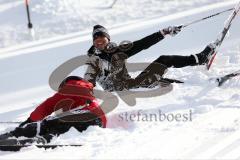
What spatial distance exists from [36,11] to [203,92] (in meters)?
8.76

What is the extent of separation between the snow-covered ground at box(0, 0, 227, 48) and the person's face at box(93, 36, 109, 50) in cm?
604

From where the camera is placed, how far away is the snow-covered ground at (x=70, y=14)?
1357 cm

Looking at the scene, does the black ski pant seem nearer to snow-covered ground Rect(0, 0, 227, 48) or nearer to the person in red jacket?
the person in red jacket

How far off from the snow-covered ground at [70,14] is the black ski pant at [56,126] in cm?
770

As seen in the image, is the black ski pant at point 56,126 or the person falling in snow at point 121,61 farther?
the person falling in snow at point 121,61

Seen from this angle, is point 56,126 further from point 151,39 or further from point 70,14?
point 70,14

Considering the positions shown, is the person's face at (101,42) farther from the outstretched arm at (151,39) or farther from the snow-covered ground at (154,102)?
the snow-covered ground at (154,102)

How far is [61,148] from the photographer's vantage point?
4941mm

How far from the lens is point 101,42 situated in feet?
23.4

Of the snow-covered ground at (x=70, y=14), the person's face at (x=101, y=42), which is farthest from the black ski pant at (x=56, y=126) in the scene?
the snow-covered ground at (x=70, y=14)

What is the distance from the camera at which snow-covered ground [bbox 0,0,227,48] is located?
13.6 meters

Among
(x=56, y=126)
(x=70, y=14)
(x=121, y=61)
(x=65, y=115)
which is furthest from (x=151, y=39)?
(x=70, y=14)

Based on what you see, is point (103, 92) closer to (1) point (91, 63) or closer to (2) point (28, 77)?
(1) point (91, 63)

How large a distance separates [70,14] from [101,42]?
750 centimetres
